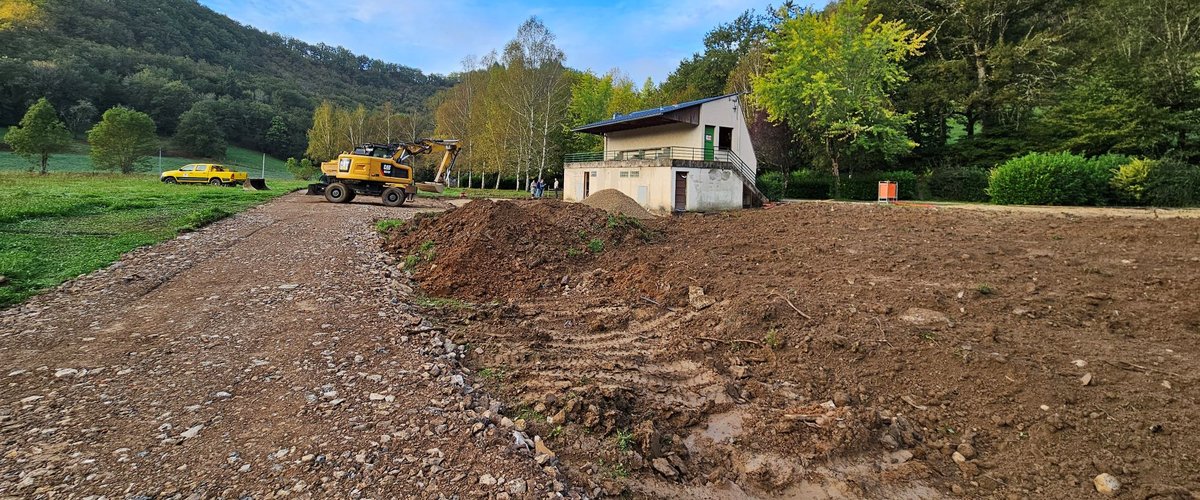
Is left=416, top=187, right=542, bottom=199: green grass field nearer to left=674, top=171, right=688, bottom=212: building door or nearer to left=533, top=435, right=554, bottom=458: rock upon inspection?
left=674, top=171, right=688, bottom=212: building door

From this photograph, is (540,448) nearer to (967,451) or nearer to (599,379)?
(599,379)

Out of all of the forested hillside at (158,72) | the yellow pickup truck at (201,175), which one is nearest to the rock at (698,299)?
the yellow pickup truck at (201,175)

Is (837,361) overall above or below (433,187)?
below

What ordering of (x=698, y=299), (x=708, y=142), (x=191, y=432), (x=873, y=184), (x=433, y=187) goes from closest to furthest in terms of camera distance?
(x=191, y=432) → (x=698, y=299) → (x=433, y=187) → (x=708, y=142) → (x=873, y=184)

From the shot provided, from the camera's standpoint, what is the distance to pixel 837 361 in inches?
205

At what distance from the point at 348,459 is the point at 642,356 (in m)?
3.10

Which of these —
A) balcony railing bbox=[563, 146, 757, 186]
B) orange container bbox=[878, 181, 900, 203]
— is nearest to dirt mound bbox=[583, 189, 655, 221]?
balcony railing bbox=[563, 146, 757, 186]

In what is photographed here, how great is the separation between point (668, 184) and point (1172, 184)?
62.9ft

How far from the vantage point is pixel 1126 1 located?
2712cm

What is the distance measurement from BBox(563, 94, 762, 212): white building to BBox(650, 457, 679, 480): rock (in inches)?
769

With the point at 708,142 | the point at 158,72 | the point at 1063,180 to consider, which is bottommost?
the point at 1063,180

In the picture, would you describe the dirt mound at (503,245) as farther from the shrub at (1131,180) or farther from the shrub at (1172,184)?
the shrub at (1172,184)

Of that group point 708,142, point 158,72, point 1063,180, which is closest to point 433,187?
point 708,142

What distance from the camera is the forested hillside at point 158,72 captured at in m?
53.8
